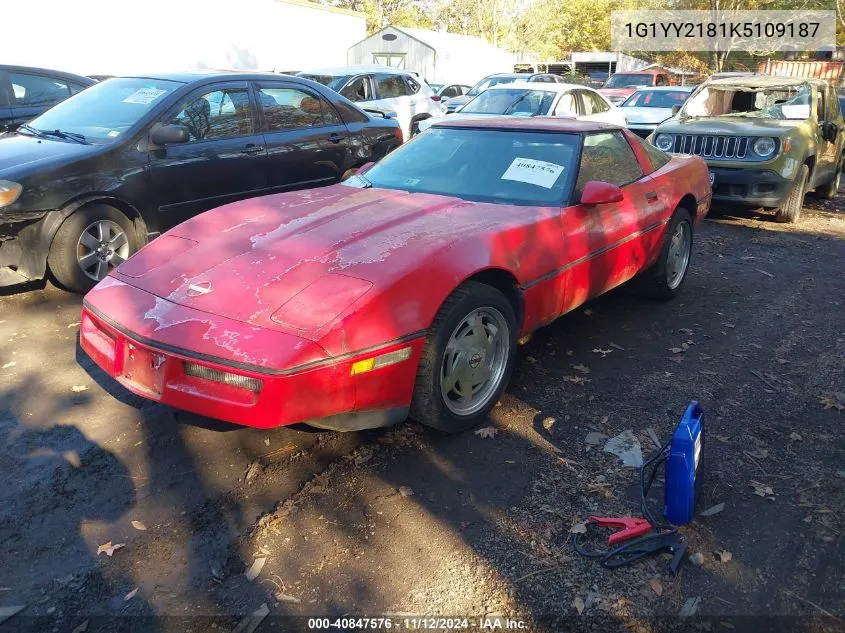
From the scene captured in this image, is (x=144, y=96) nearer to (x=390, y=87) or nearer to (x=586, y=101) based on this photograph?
(x=390, y=87)

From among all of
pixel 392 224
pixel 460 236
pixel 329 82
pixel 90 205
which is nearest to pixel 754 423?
pixel 460 236

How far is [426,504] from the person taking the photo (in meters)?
3.02

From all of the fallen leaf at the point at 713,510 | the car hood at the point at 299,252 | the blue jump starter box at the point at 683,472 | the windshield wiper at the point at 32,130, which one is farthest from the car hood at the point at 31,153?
the fallen leaf at the point at 713,510

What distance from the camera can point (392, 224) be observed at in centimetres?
369

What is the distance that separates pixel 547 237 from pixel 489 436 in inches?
45.4

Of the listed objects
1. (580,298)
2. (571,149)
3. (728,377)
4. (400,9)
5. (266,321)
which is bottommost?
(728,377)

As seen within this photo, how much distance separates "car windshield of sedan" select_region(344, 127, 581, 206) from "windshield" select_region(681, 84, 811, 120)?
20.6ft

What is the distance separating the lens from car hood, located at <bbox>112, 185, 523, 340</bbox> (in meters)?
3.03

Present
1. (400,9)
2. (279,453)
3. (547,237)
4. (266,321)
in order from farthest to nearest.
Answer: (400,9), (547,237), (279,453), (266,321)

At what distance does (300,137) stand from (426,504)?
4.58 meters

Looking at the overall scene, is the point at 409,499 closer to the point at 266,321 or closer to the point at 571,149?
the point at 266,321

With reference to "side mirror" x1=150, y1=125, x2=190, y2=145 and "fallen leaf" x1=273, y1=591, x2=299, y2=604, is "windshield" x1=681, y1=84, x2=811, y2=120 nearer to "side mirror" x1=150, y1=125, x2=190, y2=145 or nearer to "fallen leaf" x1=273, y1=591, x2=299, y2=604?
"side mirror" x1=150, y1=125, x2=190, y2=145

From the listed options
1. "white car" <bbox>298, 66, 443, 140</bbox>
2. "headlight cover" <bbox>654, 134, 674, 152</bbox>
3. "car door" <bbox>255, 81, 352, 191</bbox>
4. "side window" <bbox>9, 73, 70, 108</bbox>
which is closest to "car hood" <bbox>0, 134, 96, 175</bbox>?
"car door" <bbox>255, 81, 352, 191</bbox>

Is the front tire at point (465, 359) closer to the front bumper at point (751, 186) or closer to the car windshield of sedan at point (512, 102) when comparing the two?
the front bumper at point (751, 186)
